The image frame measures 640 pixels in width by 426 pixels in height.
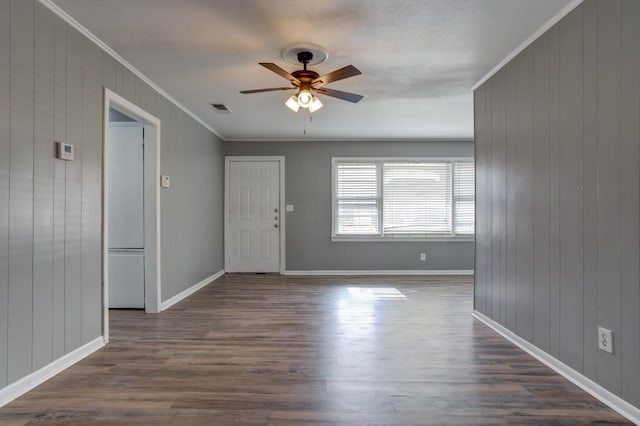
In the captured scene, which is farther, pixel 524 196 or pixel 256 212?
pixel 256 212

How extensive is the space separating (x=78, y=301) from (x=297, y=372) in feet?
5.52

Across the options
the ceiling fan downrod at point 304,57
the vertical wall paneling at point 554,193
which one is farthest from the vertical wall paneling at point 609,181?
the ceiling fan downrod at point 304,57

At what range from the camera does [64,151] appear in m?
2.50

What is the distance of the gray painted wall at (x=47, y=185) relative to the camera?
2.07 meters

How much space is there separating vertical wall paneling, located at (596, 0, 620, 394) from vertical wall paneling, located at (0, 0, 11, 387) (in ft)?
11.0

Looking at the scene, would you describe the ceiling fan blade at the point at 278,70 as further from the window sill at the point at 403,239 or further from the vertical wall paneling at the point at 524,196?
the window sill at the point at 403,239

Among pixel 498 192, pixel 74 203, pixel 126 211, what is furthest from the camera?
pixel 126 211

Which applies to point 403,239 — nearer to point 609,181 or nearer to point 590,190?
point 590,190

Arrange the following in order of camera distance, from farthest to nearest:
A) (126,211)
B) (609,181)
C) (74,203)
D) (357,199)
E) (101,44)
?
(357,199) → (126,211) → (101,44) → (74,203) → (609,181)

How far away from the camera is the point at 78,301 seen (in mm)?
2662

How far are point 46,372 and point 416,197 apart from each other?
18.1 ft

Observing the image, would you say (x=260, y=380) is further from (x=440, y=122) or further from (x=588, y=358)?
(x=440, y=122)

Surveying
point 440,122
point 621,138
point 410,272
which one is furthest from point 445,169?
point 621,138

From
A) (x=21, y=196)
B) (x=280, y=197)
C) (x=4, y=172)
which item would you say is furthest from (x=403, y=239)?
(x=4, y=172)
